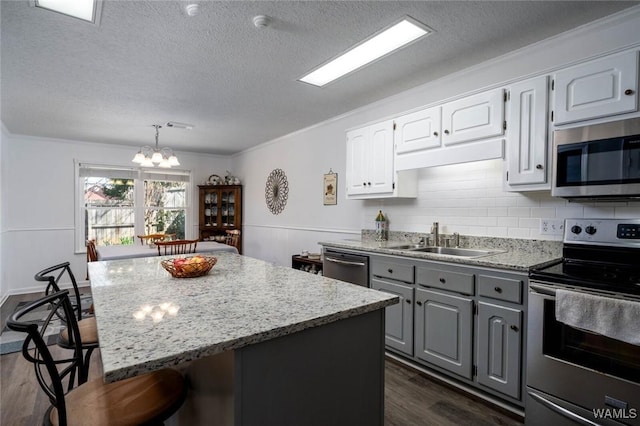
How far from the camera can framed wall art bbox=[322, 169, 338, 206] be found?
4266 mm

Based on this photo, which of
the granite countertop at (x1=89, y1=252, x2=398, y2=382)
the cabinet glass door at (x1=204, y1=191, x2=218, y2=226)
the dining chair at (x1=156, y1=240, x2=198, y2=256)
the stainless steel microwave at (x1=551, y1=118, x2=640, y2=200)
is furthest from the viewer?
the cabinet glass door at (x1=204, y1=191, x2=218, y2=226)

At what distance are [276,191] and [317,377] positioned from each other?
4.49 m

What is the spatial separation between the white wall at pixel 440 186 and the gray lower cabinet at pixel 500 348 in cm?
75

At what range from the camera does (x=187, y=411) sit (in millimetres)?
1462

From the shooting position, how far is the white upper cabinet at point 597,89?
1.83 m

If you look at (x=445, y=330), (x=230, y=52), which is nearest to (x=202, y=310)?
(x=445, y=330)

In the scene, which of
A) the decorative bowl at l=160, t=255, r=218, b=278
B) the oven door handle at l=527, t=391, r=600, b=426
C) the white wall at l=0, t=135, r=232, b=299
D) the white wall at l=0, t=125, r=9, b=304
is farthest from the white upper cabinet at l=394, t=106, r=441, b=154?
the white wall at l=0, t=135, r=232, b=299

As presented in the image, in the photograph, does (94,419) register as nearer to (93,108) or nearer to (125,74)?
(125,74)

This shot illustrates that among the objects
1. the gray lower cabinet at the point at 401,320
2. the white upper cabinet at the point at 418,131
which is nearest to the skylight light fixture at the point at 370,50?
the white upper cabinet at the point at 418,131

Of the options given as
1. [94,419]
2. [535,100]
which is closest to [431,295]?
[535,100]

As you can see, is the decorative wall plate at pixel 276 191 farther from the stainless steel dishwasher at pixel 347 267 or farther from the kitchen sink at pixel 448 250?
the kitchen sink at pixel 448 250

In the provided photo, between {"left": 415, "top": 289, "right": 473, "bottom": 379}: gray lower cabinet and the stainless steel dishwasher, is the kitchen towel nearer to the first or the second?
{"left": 415, "top": 289, "right": 473, "bottom": 379}: gray lower cabinet

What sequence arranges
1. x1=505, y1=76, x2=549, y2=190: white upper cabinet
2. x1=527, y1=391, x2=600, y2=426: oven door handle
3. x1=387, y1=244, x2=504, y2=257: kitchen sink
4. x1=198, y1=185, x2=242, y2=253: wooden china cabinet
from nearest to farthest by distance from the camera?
x1=527, y1=391, x2=600, y2=426: oven door handle, x1=505, y1=76, x2=549, y2=190: white upper cabinet, x1=387, y1=244, x2=504, y2=257: kitchen sink, x1=198, y1=185, x2=242, y2=253: wooden china cabinet

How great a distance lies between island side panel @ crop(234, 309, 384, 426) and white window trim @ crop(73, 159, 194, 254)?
5.82 m
